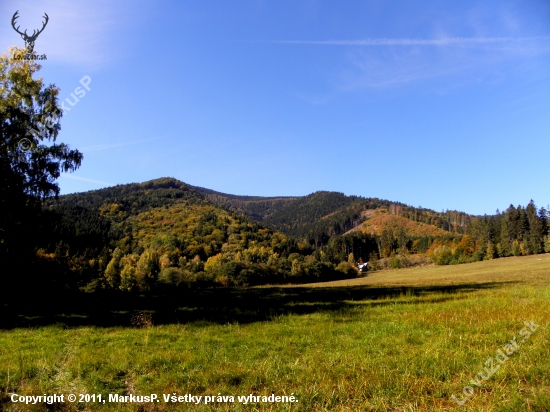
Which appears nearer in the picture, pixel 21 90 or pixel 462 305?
pixel 462 305

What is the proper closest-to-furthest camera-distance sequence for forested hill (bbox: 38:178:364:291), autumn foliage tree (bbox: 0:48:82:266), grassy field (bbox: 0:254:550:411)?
grassy field (bbox: 0:254:550:411)
autumn foliage tree (bbox: 0:48:82:266)
forested hill (bbox: 38:178:364:291)

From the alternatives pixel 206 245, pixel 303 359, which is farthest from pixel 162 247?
pixel 303 359

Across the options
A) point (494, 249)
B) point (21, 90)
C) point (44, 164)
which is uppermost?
point (21, 90)

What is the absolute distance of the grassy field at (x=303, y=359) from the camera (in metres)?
5.21

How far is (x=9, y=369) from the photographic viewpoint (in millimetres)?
6641

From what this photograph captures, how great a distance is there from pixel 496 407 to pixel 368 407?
189cm

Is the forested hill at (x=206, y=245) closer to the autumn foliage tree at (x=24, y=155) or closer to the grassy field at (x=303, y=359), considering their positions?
the autumn foliage tree at (x=24, y=155)

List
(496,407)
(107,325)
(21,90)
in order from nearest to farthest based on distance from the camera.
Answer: (496,407)
(107,325)
(21,90)

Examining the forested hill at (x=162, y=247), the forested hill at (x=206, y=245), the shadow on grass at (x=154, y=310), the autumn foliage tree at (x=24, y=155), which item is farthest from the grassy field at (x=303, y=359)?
the forested hill at (x=206, y=245)

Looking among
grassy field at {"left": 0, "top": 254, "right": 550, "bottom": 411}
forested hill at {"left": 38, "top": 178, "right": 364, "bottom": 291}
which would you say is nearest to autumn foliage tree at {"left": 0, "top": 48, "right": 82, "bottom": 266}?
forested hill at {"left": 38, "top": 178, "right": 364, "bottom": 291}

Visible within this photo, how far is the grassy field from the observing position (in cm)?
521

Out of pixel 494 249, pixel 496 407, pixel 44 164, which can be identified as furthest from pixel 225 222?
pixel 496 407

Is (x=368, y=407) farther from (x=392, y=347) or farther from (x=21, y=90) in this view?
(x=21, y=90)

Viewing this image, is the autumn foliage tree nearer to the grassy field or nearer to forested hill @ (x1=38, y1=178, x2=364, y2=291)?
forested hill @ (x1=38, y1=178, x2=364, y2=291)
